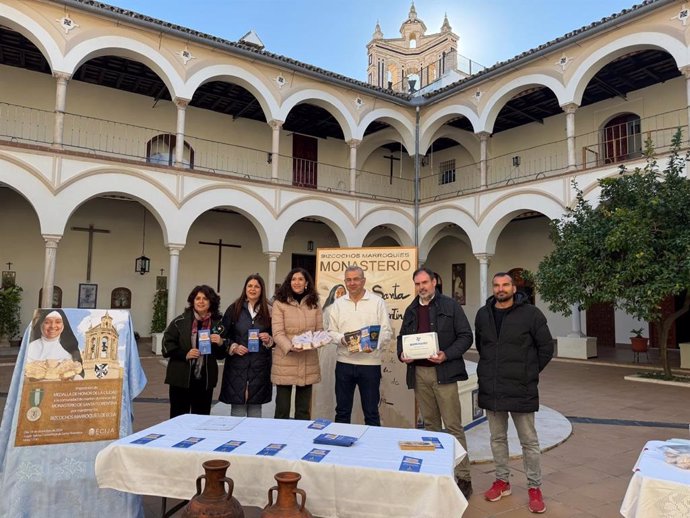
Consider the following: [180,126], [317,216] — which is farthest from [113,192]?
[317,216]

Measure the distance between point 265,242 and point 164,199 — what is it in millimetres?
3216

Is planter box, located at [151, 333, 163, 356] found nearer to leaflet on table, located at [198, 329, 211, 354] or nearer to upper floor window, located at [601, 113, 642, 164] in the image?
leaflet on table, located at [198, 329, 211, 354]

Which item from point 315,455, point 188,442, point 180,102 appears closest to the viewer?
point 315,455

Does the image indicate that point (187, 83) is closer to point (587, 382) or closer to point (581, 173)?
point (581, 173)

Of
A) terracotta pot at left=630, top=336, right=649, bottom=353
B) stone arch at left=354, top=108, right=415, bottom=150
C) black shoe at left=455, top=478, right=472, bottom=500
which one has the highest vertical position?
stone arch at left=354, top=108, right=415, bottom=150

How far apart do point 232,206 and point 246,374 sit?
10533mm

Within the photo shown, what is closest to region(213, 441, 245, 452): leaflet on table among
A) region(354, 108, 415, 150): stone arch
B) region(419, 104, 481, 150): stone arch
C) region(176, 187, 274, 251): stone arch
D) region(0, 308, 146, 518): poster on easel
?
region(0, 308, 146, 518): poster on easel

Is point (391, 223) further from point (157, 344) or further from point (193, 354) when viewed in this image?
point (193, 354)

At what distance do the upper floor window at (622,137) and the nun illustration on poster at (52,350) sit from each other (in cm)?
1566

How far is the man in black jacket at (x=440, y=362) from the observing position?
411 cm

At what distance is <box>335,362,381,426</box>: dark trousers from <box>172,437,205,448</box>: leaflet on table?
171 centimetres

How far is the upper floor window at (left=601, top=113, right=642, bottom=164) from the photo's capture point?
50.9 ft

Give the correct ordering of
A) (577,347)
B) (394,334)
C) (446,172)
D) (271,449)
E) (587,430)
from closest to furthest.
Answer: (271,449) < (394,334) < (587,430) < (577,347) < (446,172)

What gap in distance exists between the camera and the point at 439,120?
17672mm
